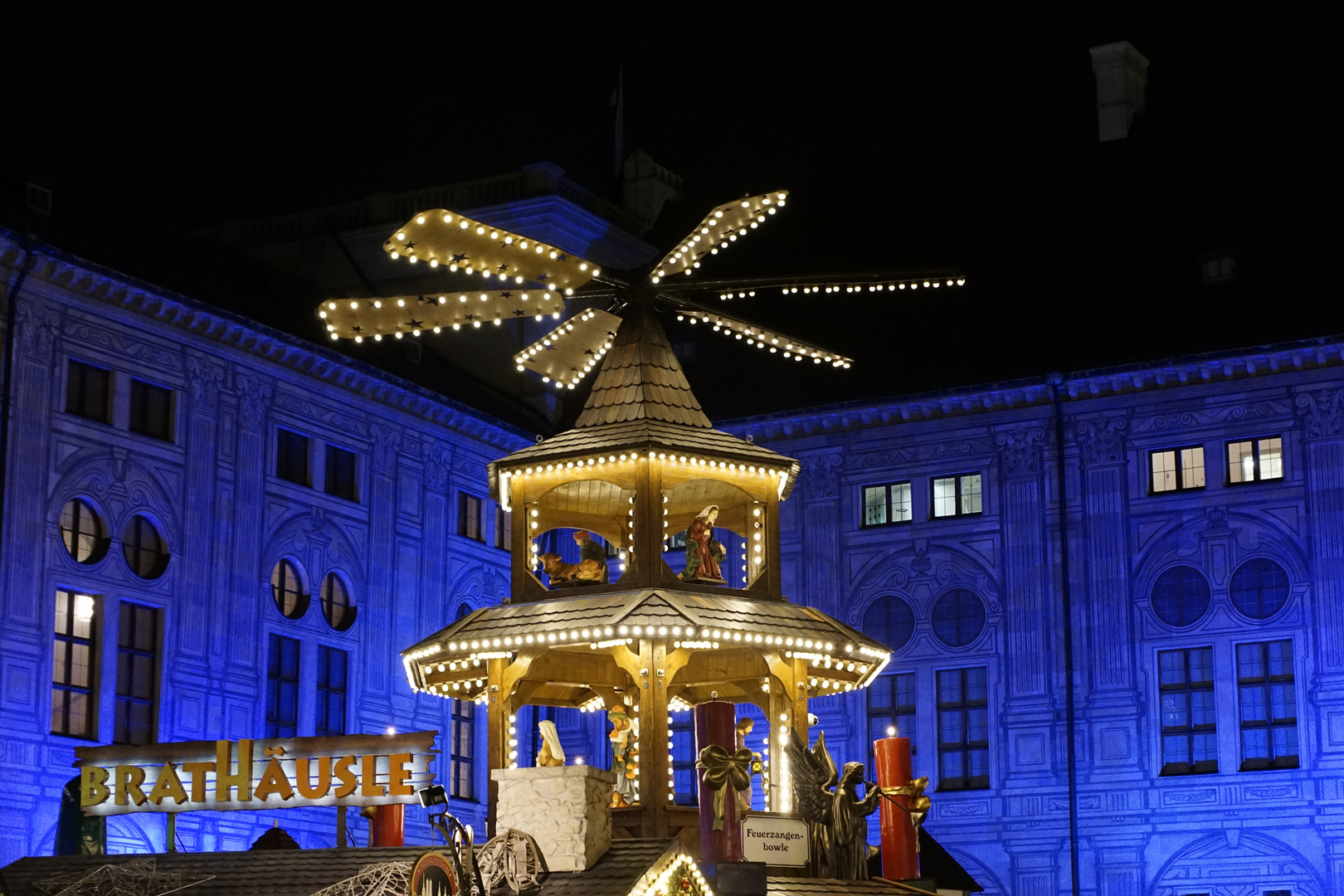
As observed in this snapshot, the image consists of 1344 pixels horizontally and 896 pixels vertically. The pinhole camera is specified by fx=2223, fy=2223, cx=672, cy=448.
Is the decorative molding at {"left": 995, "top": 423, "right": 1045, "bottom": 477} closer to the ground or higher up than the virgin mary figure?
higher up

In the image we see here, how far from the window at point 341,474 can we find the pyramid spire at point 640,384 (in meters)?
16.6

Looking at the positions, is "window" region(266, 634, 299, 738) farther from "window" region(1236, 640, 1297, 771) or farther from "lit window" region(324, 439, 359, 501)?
"window" region(1236, 640, 1297, 771)

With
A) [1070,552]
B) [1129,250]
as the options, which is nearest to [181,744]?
[1070,552]

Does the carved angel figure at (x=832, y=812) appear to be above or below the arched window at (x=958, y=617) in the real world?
below

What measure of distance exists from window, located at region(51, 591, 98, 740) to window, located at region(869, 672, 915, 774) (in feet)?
50.9

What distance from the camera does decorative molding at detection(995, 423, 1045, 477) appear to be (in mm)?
43875

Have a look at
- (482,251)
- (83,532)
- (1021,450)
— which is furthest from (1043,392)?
(482,251)

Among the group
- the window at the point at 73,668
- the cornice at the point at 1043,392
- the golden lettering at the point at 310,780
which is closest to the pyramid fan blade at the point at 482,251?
the golden lettering at the point at 310,780

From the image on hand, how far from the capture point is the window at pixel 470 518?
46.8 meters

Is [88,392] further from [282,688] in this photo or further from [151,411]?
[282,688]

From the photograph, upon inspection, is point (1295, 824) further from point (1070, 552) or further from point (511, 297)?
point (511, 297)

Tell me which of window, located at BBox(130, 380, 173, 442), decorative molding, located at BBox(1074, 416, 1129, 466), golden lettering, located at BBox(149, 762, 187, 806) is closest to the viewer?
golden lettering, located at BBox(149, 762, 187, 806)

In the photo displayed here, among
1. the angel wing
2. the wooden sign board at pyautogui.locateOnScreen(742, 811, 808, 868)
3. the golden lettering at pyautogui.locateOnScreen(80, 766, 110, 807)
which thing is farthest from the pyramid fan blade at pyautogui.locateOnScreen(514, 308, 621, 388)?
the wooden sign board at pyautogui.locateOnScreen(742, 811, 808, 868)

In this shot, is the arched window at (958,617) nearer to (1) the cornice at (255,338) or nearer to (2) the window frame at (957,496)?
(2) the window frame at (957,496)
